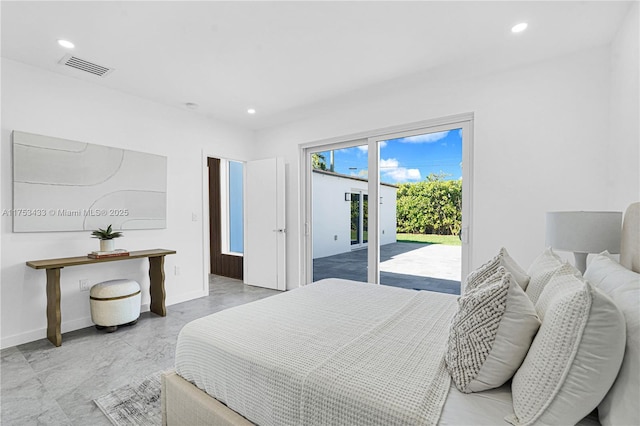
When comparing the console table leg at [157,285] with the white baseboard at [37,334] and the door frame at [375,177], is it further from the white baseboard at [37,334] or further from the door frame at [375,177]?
the door frame at [375,177]

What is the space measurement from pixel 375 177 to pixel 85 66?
130 inches

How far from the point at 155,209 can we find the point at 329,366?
3.44 metres

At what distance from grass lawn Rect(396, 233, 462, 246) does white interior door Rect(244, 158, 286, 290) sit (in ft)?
6.08

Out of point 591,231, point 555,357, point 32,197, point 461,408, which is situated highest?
point 32,197

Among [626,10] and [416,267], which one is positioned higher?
[626,10]

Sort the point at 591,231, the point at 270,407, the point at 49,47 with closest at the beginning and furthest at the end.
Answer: the point at 270,407 < the point at 591,231 < the point at 49,47

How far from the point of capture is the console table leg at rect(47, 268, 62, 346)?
9.14ft

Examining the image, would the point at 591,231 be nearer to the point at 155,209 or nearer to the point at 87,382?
the point at 87,382

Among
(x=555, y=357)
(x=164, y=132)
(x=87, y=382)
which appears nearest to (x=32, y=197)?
(x=164, y=132)

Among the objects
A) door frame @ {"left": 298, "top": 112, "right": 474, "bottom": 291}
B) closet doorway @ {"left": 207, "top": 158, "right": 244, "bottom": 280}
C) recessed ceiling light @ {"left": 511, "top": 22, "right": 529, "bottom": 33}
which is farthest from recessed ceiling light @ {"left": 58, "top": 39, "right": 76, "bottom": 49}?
recessed ceiling light @ {"left": 511, "top": 22, "right": 529, "bottom": 33}

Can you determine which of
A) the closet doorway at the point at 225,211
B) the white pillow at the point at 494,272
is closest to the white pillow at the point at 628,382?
the white pillow at the point at 494,272

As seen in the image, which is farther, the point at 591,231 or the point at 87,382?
the point at 87,382

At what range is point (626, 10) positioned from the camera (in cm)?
213

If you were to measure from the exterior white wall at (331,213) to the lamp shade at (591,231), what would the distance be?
2.39 meters
